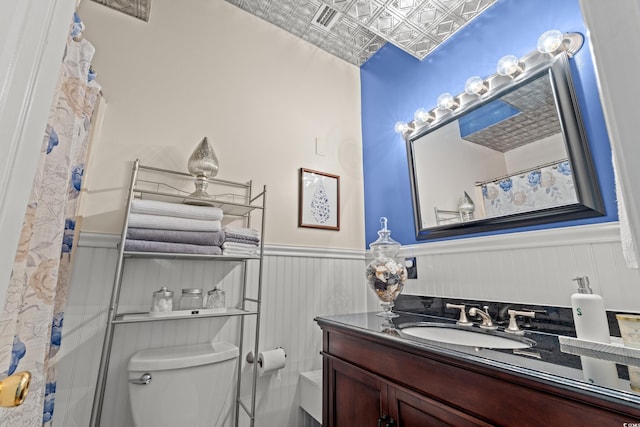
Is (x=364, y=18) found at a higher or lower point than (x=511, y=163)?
higher

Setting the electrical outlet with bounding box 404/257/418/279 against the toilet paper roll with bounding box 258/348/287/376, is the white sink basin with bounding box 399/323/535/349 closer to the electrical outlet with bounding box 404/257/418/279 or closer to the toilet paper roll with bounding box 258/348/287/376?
the electrical outlet with bounding box 404/257/418/279

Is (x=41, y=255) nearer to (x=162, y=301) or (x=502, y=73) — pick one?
(x=162, y=301)

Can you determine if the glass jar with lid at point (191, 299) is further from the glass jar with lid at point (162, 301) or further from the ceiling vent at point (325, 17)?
the ceiling vent at point (325, 17)

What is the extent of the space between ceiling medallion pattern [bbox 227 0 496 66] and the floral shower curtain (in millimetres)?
1374

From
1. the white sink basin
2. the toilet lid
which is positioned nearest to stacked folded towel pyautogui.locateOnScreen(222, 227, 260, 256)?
the toilet lid

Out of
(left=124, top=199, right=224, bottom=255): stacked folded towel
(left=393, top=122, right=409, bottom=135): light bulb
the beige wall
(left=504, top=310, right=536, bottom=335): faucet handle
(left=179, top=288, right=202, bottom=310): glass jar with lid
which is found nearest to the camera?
(left=504, top=310, right=536, bottom=335): faucet handle

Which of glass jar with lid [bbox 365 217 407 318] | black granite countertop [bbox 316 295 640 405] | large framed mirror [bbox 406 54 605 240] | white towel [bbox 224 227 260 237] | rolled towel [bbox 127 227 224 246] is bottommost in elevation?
black granite countertop [bbox 316 295 640 405]

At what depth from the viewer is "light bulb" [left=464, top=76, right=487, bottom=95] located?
137 centimetres

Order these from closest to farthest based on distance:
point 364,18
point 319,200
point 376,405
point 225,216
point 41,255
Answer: point 41,255
point 376,405
point 225,216
point 364,18
point 319,200

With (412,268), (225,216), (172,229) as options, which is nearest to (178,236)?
(172,229)

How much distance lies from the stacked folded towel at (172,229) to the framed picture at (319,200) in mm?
649

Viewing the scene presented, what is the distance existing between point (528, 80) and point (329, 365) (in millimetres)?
1506

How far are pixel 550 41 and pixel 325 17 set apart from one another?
1.33 metres

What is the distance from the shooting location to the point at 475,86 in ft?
4.57
